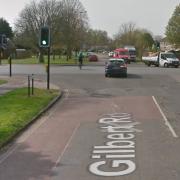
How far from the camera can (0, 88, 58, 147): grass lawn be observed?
14459 mm

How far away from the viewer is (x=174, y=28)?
323ft

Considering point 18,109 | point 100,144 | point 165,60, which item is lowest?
point 165,60

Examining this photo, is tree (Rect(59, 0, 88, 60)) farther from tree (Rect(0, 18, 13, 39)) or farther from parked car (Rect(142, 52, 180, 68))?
tree (Rect(0, 18, 13, 39))

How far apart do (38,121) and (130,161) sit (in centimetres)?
742

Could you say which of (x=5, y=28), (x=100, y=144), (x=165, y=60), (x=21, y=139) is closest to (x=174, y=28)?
(x=165, y=60)

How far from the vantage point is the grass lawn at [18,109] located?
47.4 ft

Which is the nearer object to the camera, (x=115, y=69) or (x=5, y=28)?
(x=115, y=69)

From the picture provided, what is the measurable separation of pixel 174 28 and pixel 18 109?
8267 centimetres

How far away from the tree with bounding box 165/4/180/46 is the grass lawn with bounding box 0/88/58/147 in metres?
74.2

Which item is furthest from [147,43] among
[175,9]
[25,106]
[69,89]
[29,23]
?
[25,106]

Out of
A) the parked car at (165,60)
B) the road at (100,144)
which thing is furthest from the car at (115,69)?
the parked car at (165,60)

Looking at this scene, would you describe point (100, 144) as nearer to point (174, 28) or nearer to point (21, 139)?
point (21, 139)

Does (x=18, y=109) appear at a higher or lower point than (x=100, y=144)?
lower

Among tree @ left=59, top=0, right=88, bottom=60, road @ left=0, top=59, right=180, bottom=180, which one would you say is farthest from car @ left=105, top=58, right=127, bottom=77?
tree @ left=59, top=0, right=88, bottom=60
